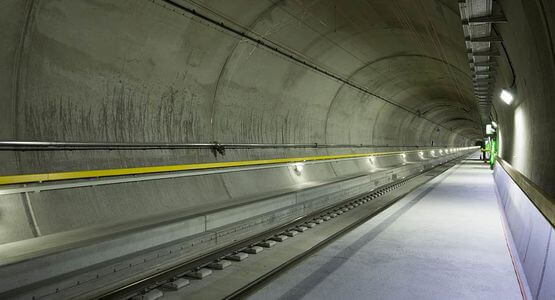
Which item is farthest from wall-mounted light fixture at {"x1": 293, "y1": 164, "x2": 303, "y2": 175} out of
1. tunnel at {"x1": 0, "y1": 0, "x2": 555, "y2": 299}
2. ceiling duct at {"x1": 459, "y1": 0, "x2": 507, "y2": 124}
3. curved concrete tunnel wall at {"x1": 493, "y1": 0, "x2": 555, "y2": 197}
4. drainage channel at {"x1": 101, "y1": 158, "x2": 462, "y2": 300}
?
curved concrete tunnel wall at {"x1": 493, "y1": 0, "x2": 555, "y2": 197}

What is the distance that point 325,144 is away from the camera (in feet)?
56.9

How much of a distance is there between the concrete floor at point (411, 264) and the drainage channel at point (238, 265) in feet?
1.11

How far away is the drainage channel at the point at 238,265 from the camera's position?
5098 mm

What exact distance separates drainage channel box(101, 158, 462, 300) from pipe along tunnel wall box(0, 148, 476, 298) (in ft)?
2.33

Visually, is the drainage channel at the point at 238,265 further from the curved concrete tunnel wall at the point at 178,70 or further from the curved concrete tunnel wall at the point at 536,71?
the curved concrete tunnel wall at the point at 536,71

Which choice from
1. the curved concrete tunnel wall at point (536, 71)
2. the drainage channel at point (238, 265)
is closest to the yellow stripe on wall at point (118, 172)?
the drainage channel at point (238, 265)

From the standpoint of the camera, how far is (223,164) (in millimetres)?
10453

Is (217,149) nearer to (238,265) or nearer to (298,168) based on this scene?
(298,168)

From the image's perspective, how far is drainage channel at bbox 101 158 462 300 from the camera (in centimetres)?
510

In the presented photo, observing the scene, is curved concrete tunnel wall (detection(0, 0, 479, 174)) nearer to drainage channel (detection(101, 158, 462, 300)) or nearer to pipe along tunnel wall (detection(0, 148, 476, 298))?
pipe along tunnel wall (detection(0, 148, 476, 298))

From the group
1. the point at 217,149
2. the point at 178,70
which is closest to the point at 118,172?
the point at 178,70

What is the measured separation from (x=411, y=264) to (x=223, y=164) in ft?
18.6

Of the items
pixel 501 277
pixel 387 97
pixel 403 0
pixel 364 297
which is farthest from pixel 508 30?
pixel 387 97

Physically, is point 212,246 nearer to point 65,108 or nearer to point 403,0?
point 65,108
